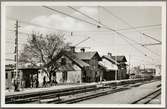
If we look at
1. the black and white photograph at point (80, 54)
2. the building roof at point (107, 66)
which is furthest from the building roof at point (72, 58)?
the building roof at point (107, 66)

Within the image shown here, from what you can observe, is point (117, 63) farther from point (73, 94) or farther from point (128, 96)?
point (73, 94)

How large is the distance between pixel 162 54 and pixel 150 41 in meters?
0.15

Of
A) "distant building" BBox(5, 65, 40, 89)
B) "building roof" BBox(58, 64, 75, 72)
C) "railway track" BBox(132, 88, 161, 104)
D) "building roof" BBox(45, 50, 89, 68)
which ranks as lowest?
"railway track" BBox(132, 88, 161, 104)

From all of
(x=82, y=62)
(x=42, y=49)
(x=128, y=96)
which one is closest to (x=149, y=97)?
(x=128, y=96)

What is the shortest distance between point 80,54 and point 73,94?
32 centimetres

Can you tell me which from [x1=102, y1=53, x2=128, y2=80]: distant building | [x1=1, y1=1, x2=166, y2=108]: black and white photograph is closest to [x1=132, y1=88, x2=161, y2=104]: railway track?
[x1=1, y1=1, x2=166, y2=108]: black and white photograph

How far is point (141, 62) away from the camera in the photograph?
7.59 feet

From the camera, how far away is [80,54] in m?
2.32

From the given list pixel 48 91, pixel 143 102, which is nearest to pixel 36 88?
pixel 48 91

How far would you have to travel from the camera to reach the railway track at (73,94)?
2238mm

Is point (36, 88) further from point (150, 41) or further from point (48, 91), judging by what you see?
point (150, 41)

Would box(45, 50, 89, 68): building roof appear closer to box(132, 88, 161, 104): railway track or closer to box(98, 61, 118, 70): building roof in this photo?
box(98, 61, 118, 70): building roof

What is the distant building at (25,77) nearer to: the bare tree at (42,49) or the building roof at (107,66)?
the bare tree at (42,49)

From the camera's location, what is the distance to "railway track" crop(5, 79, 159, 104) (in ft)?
7.34
